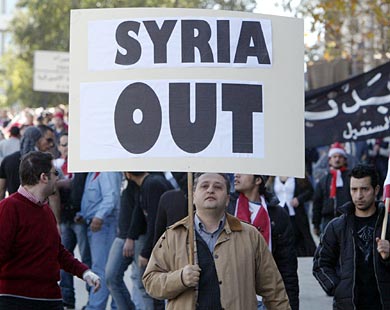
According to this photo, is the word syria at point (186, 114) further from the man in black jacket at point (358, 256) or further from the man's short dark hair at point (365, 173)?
the man's short dark hair at point (365, 173)

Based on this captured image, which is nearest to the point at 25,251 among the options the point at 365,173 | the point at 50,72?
the point at 365,173

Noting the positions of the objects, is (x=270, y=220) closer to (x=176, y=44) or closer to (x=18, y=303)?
(x=18, y=303)

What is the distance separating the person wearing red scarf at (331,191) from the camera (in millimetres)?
13195

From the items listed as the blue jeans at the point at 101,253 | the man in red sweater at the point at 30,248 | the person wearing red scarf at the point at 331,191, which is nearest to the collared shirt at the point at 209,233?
the man in red sweater at the point at 30,248

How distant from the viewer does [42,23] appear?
39438 mm

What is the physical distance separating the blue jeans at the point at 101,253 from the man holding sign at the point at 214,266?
16.1 feet

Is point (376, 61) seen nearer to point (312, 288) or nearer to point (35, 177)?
point (312, 288)

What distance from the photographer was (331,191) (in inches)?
526

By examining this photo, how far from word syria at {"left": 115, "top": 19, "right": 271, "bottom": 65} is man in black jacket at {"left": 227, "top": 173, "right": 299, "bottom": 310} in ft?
5.92

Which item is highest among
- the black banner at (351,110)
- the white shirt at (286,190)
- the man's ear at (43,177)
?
the black banner at (351,110)

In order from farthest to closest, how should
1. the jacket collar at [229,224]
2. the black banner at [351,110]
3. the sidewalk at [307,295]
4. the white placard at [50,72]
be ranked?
the white placard at [50,72] → the sidewalk at [307,295] → the black banner at [351,110] → the jacket collar at [229,224]

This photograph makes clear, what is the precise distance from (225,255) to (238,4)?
22906 millimetres

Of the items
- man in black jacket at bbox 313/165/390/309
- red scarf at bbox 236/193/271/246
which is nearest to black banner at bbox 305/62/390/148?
red scarf at bbox 236/193/271/246

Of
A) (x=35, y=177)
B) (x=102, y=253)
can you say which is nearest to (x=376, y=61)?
(x=102, y=253)
